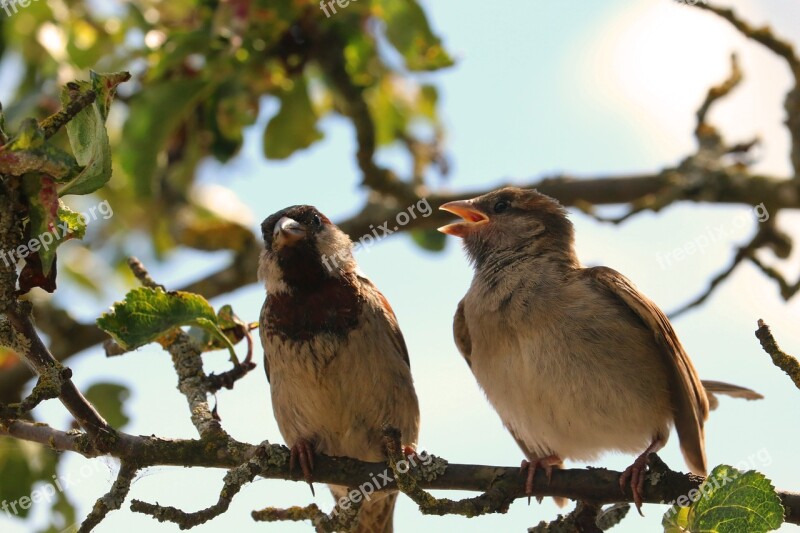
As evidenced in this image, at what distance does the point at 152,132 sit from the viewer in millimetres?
5293

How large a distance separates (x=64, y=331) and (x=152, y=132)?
1.43m

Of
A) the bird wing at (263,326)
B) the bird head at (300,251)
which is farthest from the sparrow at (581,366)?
A: the bird wing at (263,326)

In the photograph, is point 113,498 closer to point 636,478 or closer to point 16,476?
point 636,478

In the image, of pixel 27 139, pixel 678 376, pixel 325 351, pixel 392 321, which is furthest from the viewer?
pixel 392 321

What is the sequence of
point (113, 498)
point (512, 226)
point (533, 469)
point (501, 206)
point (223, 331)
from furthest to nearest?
point (501, 206) → point (512, 226) → point (223, 331) → point (533, 469) → point (113, 498)

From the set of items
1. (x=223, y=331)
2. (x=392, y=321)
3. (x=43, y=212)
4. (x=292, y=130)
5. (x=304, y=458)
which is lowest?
(x=304, y=458)

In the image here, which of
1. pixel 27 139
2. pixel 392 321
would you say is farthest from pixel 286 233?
pixel 27 139

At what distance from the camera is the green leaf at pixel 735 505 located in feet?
8.72

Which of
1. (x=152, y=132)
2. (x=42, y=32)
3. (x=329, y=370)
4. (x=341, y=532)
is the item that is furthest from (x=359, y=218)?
(x=341, y=532)

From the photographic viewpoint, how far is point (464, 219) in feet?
16.9

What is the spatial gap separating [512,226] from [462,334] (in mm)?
622

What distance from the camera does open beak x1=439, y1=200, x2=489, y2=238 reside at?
4980mm

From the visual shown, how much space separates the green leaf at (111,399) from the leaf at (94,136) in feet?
6.69

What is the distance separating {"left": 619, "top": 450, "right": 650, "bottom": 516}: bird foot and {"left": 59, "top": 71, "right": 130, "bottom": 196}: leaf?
1980 millimetres
